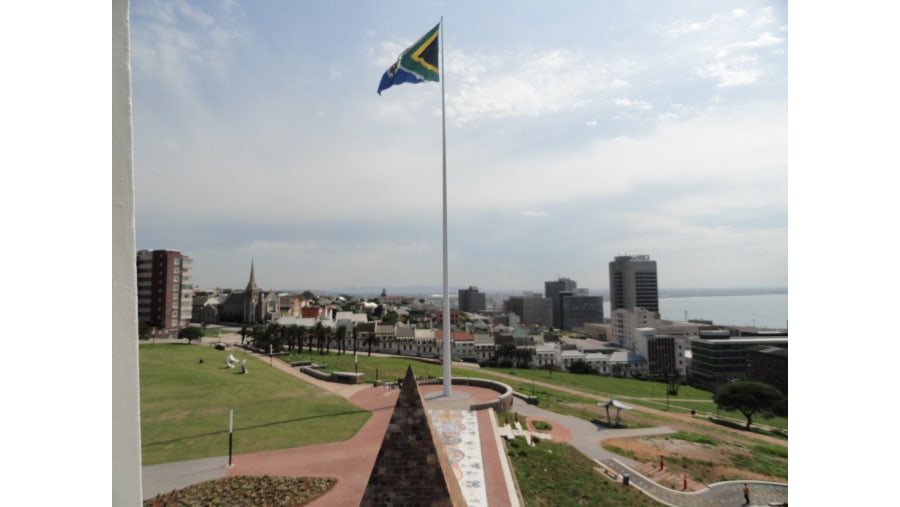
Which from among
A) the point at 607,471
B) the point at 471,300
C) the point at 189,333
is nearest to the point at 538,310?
the point at 471,300

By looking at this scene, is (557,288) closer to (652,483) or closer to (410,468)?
(652,483)

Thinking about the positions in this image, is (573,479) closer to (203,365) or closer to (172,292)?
(203,365)

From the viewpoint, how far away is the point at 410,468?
398cm

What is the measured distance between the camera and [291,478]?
29.4ft

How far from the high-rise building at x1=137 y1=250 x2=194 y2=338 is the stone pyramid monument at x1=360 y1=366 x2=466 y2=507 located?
769 inches

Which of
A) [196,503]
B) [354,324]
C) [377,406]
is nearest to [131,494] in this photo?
[196,503]

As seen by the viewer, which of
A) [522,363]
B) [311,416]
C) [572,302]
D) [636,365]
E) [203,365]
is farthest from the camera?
[572,302]

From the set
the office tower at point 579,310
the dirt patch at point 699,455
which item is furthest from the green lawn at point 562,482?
the office tower at point 579,310

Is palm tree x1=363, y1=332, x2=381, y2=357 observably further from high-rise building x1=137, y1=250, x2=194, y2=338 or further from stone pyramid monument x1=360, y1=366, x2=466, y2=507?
stone pyramid monument x1=360, y1=366, x2=466, y2=507

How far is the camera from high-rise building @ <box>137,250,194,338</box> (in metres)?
18.8

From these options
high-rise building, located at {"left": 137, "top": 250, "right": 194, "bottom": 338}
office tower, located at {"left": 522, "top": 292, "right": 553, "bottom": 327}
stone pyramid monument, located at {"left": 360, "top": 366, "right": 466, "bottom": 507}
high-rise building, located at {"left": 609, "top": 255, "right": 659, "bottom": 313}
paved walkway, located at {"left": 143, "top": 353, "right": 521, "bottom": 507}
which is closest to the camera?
stone pyramid monument, located at {"left": 360, "top": 366, "right": 466, "bottom": 507}

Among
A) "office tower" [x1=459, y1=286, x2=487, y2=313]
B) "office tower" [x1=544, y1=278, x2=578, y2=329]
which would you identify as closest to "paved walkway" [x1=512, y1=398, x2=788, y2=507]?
"office tower" [x1=459, y1=286, x2=487, y2=313]

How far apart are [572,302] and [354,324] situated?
3935 centimetres

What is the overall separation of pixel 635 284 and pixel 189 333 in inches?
1667
